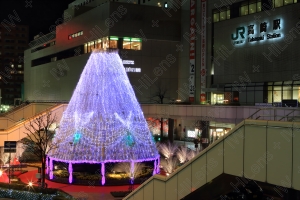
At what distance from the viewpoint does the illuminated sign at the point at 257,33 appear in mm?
40875

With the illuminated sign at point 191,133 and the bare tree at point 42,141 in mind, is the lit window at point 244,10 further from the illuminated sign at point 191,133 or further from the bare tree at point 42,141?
the bare tree at point 42,141

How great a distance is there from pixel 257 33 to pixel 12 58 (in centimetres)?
11711

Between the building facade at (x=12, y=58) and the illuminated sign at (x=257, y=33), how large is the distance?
10696 centimetres

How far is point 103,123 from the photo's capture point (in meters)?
27.1

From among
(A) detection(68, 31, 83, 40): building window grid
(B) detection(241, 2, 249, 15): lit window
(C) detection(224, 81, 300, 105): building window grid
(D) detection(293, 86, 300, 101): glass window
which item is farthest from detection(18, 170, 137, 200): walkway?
(A) detection(68, 31, 83, 40): building window grid

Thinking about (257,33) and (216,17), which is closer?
(257,33)

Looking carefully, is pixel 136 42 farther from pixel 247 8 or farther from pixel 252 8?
pixel 252 8

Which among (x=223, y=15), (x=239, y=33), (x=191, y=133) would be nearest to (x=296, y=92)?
(x=239, y=33)

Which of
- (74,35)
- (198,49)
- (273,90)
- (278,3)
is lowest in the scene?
(273,90)

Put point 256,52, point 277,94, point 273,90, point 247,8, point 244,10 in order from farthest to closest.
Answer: point 244,10 → point 247,8 → point 256,52 → point 273,90 → point 277,94

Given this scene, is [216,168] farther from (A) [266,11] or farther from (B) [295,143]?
(A) [266,11]

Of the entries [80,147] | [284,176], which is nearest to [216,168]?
[284,176]

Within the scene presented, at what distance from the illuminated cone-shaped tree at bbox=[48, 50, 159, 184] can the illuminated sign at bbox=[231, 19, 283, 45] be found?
2010 centimetres

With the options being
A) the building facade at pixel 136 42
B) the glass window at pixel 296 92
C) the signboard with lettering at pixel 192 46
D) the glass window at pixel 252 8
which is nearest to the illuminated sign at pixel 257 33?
the glass window at pixel 252 8
